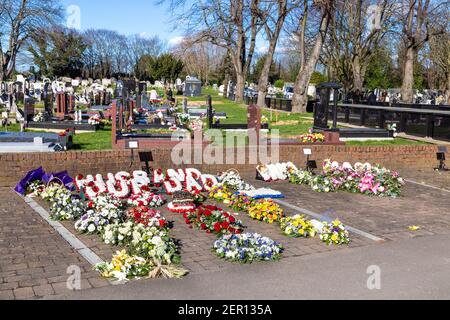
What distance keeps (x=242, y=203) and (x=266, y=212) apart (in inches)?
33.0

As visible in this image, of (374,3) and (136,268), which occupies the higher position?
(374,3)

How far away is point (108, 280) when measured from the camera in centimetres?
546

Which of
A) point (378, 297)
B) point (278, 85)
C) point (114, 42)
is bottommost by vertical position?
point (378, 297)

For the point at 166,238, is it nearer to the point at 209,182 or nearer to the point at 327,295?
the point at 327,295

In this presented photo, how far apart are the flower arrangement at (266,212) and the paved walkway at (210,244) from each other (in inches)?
6.7

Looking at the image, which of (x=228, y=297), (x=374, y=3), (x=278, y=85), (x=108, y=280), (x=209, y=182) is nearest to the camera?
(x=228, y=297)

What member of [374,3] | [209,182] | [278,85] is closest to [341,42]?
[374,3]

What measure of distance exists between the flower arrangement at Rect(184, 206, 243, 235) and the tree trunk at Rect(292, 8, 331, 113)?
20335 mm

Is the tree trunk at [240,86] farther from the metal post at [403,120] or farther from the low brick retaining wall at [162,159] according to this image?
the low brick retaining wall at [162,159]

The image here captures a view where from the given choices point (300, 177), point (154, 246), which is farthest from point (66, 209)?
point (300, 177)

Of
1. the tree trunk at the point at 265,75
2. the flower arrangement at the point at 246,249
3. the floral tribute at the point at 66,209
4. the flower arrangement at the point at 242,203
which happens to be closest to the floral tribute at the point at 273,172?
the flower arrangement at the point at 242,203

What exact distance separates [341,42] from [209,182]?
42.0 m

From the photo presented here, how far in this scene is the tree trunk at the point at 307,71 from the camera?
26641 millimetres

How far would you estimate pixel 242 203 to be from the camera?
9047 mm
